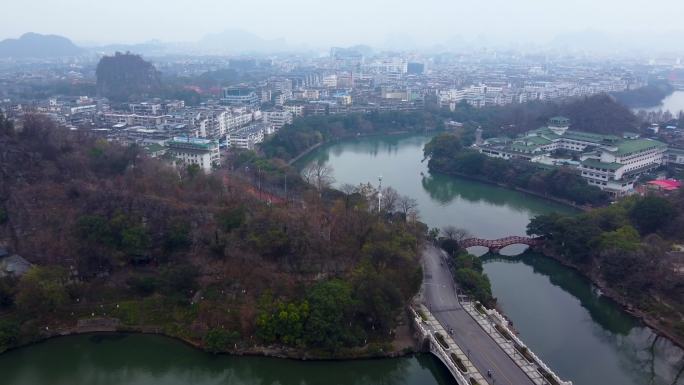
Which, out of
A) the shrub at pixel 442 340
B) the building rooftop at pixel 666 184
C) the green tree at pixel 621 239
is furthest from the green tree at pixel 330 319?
the building rooftop at pixel 666 184

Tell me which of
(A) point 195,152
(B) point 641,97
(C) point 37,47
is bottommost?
(A) point 195,152

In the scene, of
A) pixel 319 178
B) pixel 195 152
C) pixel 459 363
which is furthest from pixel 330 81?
pixel 459 363

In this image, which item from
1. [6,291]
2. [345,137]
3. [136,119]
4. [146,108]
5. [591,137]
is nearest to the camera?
[6,291]

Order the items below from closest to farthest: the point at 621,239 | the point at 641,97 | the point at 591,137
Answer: the point at 621,239
the point at 591,137
the point at 641,97

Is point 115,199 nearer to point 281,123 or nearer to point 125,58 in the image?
point 281,123

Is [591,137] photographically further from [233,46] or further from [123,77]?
[233,46]
